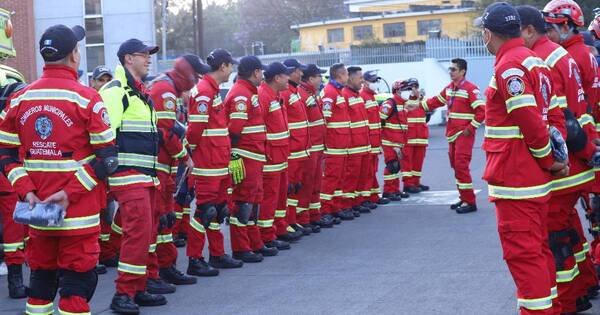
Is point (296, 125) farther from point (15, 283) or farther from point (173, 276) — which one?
point (15, 283)

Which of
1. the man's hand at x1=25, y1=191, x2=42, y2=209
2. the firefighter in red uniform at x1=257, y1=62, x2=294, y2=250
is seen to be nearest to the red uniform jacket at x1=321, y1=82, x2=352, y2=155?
the firefighter in red uniform at x1=257, y1=62, x2=294, y2=250

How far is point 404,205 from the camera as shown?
53.2 ft

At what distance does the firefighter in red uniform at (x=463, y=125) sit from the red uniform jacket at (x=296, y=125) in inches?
110

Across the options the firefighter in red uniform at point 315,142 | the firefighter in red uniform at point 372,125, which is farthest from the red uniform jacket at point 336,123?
the firefighter in red uniform at point 372,125

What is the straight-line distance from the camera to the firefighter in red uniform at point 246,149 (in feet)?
36.2

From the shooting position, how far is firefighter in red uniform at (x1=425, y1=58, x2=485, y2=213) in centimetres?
1485

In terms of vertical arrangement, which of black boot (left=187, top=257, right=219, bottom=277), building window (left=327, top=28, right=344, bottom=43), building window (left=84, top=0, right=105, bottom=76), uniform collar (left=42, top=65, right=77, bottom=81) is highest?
building window (left=327, top=28, right=344, bottom=43)

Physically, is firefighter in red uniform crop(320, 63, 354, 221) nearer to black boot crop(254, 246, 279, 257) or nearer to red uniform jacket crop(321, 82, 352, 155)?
red uniform jacket crop(321, 82, 352, 155)

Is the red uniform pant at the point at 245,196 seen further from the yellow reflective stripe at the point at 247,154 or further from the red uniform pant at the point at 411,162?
the red uniform pant at the point at 411,162

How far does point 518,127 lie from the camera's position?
6.59 m

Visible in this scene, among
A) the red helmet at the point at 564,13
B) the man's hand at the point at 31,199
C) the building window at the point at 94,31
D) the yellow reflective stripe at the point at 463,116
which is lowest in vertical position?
the man's hand at the point at 31,199

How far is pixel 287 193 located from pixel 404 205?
12.5ft

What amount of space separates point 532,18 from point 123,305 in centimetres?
414

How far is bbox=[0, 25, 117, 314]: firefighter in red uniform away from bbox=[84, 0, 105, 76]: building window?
32.6 m
